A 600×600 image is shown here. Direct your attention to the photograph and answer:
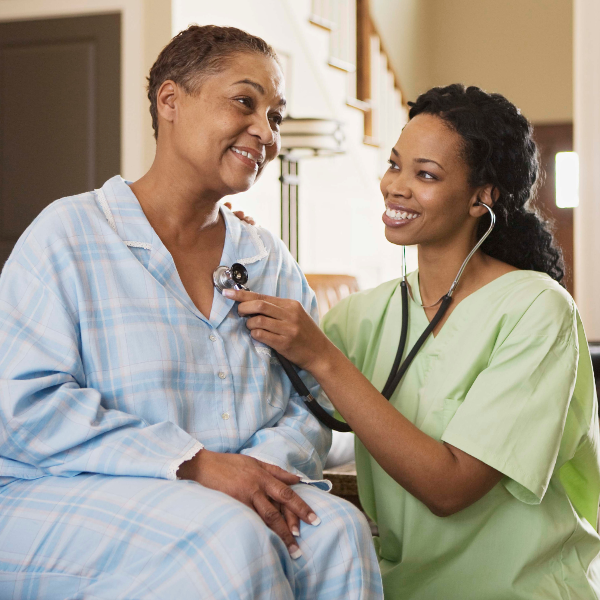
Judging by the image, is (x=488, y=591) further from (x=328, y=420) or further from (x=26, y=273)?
(x=26, y=273)

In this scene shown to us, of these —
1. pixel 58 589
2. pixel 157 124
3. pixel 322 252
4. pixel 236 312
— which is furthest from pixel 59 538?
pixel 322 252

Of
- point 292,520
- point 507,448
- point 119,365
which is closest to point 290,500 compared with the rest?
point 292,520

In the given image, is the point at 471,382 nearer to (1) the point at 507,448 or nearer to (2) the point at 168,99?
(1) the point at 507,448

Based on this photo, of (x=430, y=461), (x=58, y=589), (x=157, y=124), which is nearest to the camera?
(x=58, y=589)

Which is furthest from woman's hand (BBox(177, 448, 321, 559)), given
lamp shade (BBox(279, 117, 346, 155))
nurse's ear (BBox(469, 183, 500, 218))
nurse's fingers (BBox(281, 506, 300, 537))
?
lamp shade (BBox(279, 117, 346, 155))

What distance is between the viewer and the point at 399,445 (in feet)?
4.60

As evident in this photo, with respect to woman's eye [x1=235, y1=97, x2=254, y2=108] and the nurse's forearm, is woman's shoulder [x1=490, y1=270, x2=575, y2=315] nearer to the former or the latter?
the nurse's forearm

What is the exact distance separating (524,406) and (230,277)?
1.92ft

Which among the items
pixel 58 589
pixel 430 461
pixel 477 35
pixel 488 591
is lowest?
pixel 488 591

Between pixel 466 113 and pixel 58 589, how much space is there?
1.16 meters

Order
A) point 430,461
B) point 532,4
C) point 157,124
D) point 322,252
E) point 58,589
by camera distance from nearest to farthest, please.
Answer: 1. point 58,589
2. point 430,461
3. point 157,124
4. point 322,252
5. point 532,4

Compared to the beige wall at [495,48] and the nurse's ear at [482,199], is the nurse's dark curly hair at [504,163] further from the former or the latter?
the beige wall at [495,48]

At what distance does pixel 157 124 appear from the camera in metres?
1.51

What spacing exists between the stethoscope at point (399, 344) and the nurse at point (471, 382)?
0.02 metres
